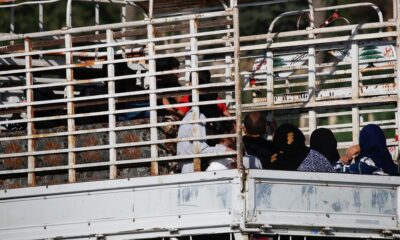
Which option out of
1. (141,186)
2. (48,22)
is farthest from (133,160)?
(48,22)

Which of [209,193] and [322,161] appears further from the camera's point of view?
[322,161]

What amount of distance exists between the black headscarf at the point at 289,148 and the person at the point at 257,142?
0.30 feet

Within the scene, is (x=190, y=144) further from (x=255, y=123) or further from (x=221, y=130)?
(x=255, y=123)

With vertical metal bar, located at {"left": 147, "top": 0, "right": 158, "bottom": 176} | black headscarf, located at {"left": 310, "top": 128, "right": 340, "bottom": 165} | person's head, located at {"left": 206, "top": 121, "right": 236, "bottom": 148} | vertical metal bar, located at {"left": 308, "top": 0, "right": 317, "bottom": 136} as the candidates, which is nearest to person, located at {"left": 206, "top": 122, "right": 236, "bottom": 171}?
person's head, located at {"left": 206, "top": 121, "right": 236, "bottom": 148}

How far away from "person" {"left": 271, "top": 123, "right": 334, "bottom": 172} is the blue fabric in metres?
0.38

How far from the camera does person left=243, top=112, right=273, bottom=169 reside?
393 inches

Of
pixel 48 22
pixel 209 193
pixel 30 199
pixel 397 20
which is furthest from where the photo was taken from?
pixel 48 22

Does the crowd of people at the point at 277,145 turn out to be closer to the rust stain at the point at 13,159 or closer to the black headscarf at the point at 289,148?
the black headscarf at the point at 289,148

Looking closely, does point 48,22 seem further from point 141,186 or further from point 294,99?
point 141,186

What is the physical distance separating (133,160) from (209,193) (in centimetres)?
80

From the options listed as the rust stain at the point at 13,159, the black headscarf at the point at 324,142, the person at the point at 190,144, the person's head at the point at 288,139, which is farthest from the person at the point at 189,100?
the rust stain at the point at 13,159

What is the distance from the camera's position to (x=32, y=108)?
10.0 meters

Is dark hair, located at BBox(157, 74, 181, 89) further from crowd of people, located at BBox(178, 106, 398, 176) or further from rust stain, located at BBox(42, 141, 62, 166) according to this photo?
rust stain, located at BBox(42, 141, 62, 166)

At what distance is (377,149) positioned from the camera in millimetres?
10039
